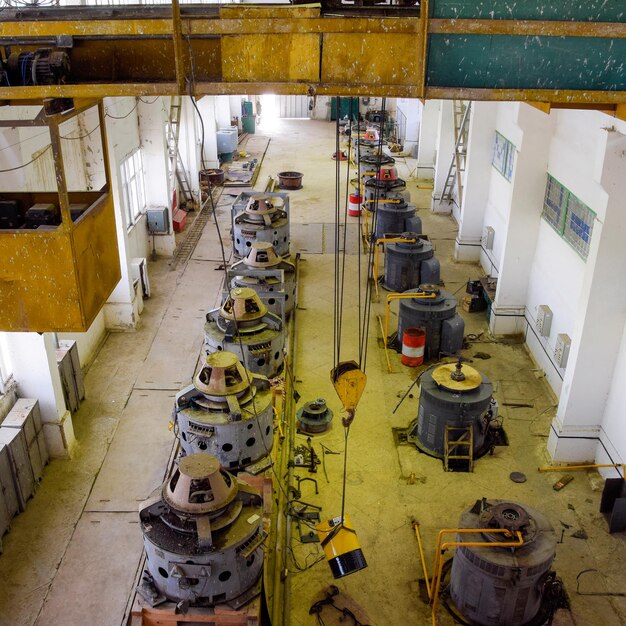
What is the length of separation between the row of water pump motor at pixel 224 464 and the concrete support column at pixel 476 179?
6.88 metres

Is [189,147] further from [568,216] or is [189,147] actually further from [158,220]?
[568,216]

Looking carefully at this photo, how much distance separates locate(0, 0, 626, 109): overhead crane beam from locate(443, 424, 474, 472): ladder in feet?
20.6

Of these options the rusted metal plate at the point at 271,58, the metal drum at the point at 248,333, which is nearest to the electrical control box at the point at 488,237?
the metal drum at the point at 248,333

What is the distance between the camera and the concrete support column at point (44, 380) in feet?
33.8

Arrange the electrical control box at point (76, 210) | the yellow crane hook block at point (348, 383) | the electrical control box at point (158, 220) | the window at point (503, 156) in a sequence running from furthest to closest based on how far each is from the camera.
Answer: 1. the electrical control box at point (158, 220)
2. the window at point (503, 156)
3. the yellow crane hook block at point (348, 383)
4. the electrical control box at point (76, 210)

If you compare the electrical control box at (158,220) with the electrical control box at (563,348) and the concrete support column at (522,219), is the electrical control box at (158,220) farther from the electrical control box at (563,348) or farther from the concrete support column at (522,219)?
the electrical control box at (563,348)

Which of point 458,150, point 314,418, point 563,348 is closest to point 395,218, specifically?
point 458,150

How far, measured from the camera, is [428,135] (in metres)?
26.6

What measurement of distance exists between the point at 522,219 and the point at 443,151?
9.03 m

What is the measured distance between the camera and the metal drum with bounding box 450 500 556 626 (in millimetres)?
7941

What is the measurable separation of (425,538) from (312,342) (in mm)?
5818

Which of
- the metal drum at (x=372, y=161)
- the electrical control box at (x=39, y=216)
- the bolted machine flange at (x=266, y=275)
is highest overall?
the electrical control box at (x=39, y=216)

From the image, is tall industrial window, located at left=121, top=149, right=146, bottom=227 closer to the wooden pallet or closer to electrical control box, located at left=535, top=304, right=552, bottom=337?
electrical control box, located at left=535, top=304, right=552, bottom=337

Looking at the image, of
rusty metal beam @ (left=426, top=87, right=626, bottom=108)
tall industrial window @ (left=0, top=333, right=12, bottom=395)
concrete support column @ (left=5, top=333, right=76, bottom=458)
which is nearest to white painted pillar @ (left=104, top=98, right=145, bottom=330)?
concrete support column @ (left=5, top=333, right=76, bottom=458)
